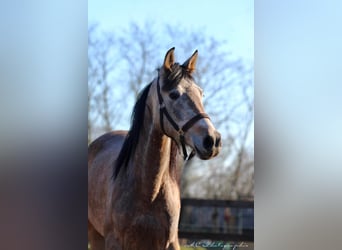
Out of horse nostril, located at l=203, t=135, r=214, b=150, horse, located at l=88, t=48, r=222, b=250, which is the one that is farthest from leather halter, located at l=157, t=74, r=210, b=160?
horse nostril, located at l=203, t=135, r=214, b=150

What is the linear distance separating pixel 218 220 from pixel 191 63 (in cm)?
88

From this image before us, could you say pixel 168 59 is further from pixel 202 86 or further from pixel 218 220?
pixel 218 220

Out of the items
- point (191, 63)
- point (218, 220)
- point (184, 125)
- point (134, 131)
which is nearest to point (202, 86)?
point (191, 63)

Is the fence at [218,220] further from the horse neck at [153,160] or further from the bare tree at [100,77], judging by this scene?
the bare tree at [100,77]

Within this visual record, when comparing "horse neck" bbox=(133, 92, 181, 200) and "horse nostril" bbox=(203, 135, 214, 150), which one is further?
"horse neck" bbox=(133, 92, 181, 200)

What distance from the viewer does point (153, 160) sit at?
2.23m

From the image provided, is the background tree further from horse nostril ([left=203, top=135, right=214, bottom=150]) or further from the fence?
horse nostril ([left=203, top=135, right=214, bottom=150])

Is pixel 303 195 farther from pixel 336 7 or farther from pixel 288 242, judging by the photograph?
pixel 336 7

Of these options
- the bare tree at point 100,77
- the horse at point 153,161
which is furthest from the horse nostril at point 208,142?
the bare tree at point 100,77

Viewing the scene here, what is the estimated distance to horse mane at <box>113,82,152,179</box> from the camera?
229cm

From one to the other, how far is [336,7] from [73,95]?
1.56 metres

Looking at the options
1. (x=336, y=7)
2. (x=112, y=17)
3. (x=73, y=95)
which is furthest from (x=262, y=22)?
(x=73, y=95)

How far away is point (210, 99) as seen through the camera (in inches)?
90.0

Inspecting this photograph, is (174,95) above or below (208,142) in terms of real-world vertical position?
above
